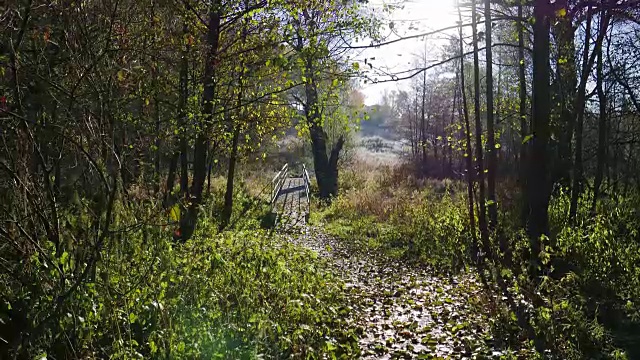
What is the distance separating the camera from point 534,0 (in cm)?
681

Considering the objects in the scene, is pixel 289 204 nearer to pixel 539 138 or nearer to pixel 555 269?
pixel 555 269

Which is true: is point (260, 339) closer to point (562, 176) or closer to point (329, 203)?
point (562, 176)

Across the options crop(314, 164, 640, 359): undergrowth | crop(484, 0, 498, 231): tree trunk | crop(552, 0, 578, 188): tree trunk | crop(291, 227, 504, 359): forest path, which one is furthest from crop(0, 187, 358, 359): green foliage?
crop(552, 0, 578, 188): tree trunk

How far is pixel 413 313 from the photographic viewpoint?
23.4ft

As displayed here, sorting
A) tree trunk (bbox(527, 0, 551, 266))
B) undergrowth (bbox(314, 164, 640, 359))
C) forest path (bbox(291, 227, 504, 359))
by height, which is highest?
tree trunk (bbox(527, 0, 551, 266))

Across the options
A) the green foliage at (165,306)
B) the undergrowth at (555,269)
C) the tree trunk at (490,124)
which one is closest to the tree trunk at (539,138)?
the undergrowth at (555,269)

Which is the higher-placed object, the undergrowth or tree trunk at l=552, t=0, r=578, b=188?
tree trunk at l=552, t=0, r=578, b=188

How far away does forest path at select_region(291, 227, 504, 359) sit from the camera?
5.71m

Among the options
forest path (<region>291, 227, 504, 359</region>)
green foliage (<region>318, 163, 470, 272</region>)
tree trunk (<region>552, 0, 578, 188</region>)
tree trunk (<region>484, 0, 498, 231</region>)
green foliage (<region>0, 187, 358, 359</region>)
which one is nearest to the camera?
green foliage (<region>0, 187, 358, 359</region>)

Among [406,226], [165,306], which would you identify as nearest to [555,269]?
[406,226]

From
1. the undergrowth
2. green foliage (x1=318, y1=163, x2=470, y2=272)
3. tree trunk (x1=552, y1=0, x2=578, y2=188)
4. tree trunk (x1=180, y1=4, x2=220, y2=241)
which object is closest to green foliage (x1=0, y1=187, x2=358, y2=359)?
tree trunk (x1=180, y1=4, x2=220, y2=241)

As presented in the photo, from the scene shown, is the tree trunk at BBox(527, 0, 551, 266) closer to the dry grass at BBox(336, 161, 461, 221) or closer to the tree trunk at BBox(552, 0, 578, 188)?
the tree trunk at BBox(552, 0, 578, 188)

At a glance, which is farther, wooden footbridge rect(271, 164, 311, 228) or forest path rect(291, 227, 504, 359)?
wooden footbridge rect(271, 164, 311, 228)

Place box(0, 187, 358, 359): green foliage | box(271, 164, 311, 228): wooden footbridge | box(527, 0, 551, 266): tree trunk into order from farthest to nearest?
box(271, 164, 311, 228): wooden footbridge < box(527, 0, 551, 266): tree trunk < box(0, 187, 358, 359): green foliage
